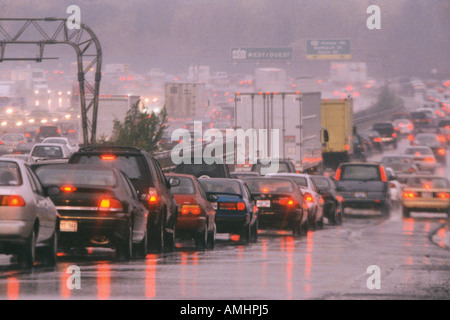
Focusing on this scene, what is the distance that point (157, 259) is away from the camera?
59.3ft

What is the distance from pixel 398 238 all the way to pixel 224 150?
125ft

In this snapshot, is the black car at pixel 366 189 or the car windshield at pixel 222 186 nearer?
the car windshield at pixel 222 186

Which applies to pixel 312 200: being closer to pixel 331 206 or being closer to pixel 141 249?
pixel 331 206

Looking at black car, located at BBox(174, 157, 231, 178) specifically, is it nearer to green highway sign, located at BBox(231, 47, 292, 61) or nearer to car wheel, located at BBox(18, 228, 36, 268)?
car wheel, located at BBox(18, 228, 36, 268)

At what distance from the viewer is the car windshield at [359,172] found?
127 feet

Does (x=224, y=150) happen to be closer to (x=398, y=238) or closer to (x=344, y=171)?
(x=344, y=171)

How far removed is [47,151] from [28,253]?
35.7 meters

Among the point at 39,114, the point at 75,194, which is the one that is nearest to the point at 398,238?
the point at 75,194

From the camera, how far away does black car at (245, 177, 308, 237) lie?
27.3m

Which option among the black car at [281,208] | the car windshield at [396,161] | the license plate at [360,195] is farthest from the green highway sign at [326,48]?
the black car at [281,208]

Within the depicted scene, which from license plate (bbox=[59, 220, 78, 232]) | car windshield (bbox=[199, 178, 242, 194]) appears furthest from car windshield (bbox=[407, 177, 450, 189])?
license plate (bbox=[59, 220, 78, 232])

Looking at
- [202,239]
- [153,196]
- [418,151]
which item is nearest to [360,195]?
[202,239]

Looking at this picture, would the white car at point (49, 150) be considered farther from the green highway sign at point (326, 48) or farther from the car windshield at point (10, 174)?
the green highway sign at point (326, 48)
